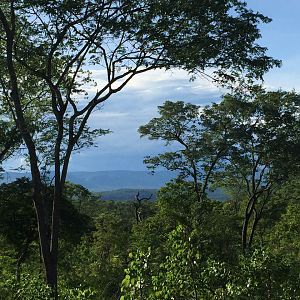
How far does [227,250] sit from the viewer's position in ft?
79.0

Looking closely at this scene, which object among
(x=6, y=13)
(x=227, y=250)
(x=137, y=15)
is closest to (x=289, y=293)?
(x=137, y=15)

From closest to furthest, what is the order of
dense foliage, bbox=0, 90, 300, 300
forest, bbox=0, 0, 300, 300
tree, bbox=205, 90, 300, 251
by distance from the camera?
forest, bbox=0, 0, 300, 300
dense foliage, bbox=0, 90, 300, 300
tree, bbox=205, 90, 300, 251

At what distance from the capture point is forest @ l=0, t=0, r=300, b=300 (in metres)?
8.33

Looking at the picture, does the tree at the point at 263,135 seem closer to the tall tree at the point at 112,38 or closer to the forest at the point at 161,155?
the forest at the point at 161,155

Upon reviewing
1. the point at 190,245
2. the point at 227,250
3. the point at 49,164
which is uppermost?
the point at 49,164

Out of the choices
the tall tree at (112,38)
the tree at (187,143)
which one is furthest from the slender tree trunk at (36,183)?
the tree at (187,143)

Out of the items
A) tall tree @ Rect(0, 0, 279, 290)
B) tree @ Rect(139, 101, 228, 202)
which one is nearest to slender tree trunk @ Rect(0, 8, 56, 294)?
tall tree @ Rect(0, 0, 279, 290)

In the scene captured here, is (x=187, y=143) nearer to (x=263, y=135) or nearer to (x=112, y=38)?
(x=263, y=135)

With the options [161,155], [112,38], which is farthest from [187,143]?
[112,38]

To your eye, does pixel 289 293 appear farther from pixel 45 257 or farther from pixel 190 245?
pixel 45 257

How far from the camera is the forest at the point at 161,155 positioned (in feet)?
27.3

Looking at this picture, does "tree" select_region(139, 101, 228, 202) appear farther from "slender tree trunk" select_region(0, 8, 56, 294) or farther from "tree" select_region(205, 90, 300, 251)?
"slender tree trunk" select_region(0, 8, 56, 294)

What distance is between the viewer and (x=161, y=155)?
109 ft

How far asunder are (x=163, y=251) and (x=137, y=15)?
49.5 feet
